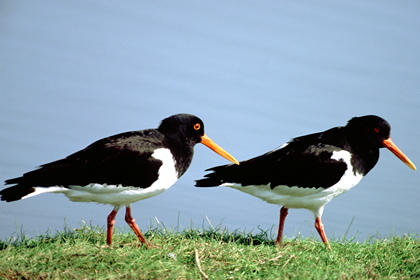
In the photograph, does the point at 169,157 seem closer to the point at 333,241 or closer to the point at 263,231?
the point at 263,231

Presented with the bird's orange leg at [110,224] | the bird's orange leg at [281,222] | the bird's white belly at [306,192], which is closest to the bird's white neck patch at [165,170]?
the bird's orange leg at [110,224]

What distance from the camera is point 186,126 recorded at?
7895mm

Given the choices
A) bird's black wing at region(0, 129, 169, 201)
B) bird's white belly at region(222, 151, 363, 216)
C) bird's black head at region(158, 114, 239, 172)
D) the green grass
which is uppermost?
bird's black head at region(158, 114, 239, 172)

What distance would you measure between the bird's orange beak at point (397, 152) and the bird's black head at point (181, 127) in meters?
2.80

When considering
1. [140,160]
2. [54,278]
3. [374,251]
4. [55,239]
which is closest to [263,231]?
[374,251]

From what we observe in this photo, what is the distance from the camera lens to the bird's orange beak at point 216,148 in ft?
27.3

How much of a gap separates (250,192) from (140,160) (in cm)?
183

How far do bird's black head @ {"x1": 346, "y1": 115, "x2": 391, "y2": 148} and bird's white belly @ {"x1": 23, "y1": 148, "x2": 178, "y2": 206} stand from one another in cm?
281

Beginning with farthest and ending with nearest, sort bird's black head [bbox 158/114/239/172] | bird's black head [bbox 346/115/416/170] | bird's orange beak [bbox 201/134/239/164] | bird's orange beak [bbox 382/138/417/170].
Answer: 1. bird's orange beak [bbox 382/138/417/170]
2. bird's black head [bbox 346/115/416/170]
3. bird's orange beak [bbox 201/134/239/164]
4. bird's black head [bbox 158/114/239/172]

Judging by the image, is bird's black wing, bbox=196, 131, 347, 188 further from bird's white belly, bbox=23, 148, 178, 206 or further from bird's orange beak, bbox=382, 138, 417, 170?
bird's white belly, bbox=23, 148, 178, 206

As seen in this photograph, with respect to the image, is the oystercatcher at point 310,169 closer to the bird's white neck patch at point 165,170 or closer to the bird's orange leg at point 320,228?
the bird's orange leg at point 320,228

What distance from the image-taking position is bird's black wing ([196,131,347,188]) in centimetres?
793

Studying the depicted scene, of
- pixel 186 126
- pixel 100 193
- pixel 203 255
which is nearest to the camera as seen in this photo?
pixel 203 255

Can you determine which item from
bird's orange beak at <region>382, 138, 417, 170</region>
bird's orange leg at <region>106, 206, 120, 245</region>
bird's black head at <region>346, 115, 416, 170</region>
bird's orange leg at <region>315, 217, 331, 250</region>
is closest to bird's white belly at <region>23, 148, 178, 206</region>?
bird's orange leg at <region>106, 206, 120, 245</region>
